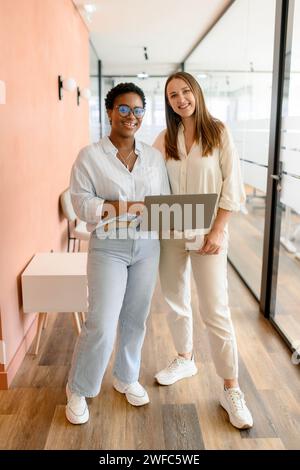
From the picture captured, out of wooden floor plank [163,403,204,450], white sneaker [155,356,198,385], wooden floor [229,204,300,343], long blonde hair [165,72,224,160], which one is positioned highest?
long blonde hair [165,72,224,160]

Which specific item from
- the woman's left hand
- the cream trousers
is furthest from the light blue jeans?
the woman's left hand

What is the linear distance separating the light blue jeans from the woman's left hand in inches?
9.0

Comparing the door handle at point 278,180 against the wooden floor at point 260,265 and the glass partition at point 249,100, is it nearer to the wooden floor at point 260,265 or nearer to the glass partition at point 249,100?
the wooden floor at point 260,265

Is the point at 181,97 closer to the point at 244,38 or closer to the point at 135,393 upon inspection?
the point at 135,393

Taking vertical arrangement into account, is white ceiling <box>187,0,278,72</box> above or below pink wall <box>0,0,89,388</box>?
above

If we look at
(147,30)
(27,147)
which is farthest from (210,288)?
(147,30)

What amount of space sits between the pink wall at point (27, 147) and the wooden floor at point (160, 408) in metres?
0.22

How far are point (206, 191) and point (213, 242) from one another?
0.77 feet

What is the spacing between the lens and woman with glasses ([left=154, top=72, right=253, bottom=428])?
6.73ft

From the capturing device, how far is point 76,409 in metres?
2.17

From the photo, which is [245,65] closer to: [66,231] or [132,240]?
[66,231]

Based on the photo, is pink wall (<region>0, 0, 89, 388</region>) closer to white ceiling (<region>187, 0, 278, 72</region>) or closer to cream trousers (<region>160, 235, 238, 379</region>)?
cream trousers (<region>160, 235, 238, 379</region>)

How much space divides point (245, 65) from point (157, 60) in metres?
5.31

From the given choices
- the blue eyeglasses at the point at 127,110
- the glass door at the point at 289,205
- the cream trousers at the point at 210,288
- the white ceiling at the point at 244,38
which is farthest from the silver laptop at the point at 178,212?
the white ceiling at the point at 244,38
